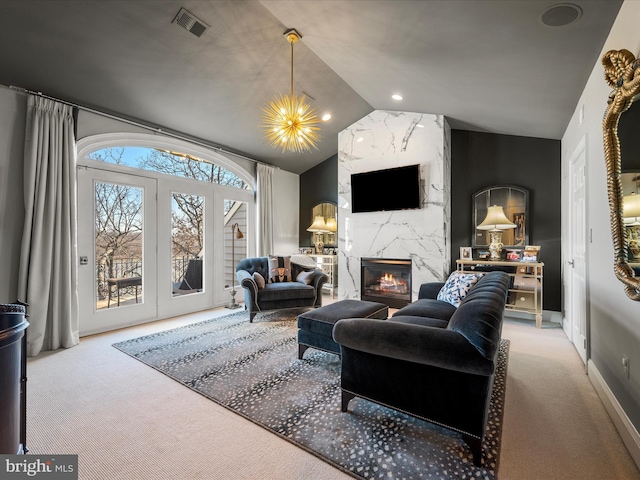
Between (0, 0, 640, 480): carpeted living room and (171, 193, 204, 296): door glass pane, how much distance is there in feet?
0.11

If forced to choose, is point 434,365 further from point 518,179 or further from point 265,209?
point 265,209

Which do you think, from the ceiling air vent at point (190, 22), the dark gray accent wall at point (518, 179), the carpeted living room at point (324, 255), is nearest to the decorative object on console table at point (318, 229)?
the carpeted living room at point (324, 255)

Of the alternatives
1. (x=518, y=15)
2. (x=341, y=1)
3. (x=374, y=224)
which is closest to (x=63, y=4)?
(x=341, y=1)

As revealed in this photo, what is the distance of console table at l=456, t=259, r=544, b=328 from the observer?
404 cm

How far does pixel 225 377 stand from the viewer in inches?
103

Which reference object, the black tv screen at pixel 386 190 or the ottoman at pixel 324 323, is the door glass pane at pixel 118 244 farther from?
the black tv screen at pixel 386 190

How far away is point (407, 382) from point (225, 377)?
63.1 inches

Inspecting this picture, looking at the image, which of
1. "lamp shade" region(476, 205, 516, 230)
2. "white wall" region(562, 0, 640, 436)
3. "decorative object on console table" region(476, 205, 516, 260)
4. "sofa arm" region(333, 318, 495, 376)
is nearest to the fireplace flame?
"decorative object on console table" region(476, 205, 516, 260)

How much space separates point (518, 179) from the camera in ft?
15.0

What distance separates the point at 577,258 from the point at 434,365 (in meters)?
2.70

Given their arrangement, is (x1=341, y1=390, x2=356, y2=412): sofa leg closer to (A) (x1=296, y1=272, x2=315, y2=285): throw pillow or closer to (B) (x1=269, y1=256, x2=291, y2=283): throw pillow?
(A) (x1=296, y1=272, x2=315, y2=285): throw pillow

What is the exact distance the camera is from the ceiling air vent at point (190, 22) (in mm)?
2723

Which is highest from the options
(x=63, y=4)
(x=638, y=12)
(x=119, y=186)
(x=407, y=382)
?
(x=63, y=4)

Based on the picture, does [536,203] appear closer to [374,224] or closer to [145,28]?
[374,224]
